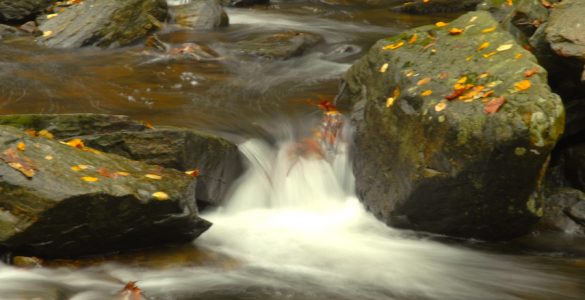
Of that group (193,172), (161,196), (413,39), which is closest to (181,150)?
(193,172)

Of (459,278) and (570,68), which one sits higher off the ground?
(570,68)

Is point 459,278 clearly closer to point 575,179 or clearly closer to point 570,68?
point 575,179

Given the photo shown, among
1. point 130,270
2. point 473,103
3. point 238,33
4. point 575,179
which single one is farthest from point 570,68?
point 238,33

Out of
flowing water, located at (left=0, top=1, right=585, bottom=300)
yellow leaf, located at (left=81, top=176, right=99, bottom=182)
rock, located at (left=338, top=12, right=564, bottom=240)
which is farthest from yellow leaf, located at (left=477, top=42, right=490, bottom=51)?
yellow leaf, located at (left=81, top=176, right=99, bottom=182)

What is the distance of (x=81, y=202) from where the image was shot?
4.54m

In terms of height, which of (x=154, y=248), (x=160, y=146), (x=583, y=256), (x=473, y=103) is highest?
(x=473, y=103)

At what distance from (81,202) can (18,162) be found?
52 cm

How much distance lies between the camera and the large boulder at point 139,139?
5660 millimetres

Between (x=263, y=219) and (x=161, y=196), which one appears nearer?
(x=161, y=196)

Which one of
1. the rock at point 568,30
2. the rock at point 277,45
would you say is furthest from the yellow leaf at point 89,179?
the rock at point 277,45

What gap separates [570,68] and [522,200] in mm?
1598

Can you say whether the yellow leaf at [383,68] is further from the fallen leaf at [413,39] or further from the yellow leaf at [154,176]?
the yellow leaf at [154,176]

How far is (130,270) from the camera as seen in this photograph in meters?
4.73

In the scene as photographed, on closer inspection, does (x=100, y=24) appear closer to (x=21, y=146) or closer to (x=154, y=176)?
(x=154, y=176)
